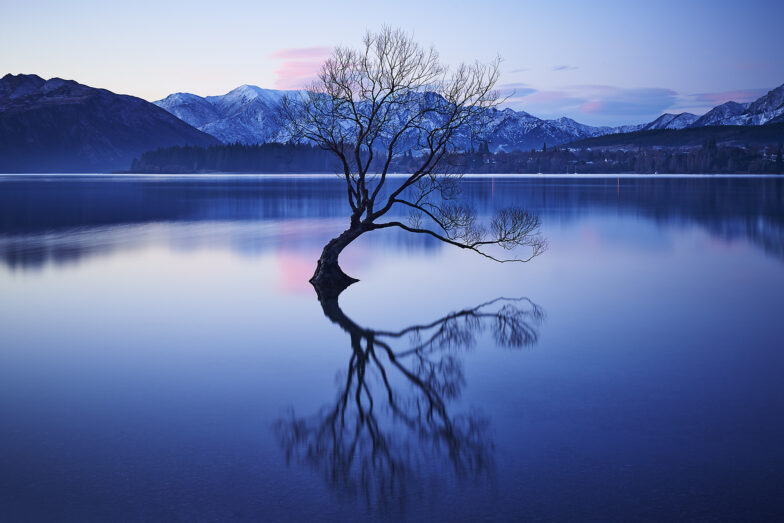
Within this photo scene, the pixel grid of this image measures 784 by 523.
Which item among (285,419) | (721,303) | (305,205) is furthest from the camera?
(305,205)

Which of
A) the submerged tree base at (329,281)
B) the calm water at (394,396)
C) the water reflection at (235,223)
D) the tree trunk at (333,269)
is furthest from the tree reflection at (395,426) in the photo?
the water reflection at (235,223)

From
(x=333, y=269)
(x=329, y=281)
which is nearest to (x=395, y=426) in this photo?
(x=329, y=281)

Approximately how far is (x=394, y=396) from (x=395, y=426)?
63.0 inches

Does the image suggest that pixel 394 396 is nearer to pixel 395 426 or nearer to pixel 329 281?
pixel 395 426

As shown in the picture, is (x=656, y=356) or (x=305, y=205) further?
(x=305, y=205)

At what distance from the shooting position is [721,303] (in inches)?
838

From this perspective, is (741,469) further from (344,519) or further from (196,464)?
(196,464)

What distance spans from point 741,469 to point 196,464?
7.07 metres

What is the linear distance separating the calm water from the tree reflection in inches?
1.8

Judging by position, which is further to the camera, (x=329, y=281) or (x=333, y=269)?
(x=333, y=269)

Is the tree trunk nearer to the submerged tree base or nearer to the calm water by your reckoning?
the submerged tree base

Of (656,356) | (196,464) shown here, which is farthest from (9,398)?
(656,356)

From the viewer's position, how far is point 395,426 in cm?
1060

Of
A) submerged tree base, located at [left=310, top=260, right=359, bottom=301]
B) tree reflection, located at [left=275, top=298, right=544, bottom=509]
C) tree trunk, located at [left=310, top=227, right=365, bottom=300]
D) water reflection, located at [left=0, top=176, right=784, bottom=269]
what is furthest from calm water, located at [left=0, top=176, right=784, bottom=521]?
water reflection, located at [left=0, top=176, right=784, bottom=269]
